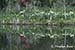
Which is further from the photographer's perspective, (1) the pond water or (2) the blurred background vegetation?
(2) the blurred background vegetation

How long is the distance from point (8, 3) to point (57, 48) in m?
18.1

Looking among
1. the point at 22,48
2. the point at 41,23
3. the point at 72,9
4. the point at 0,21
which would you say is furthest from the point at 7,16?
the point at 22,48

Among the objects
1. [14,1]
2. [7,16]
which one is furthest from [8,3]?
[7,16]

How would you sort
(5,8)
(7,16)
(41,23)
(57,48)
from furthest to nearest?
(5,8)
(7,16)
(41,23)
(57,48)

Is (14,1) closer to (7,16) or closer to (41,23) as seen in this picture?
(7,16)

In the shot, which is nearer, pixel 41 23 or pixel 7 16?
pixel 41 23

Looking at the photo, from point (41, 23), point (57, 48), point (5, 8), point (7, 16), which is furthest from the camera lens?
point (5, 8)

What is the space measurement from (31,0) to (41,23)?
6102 millimetres

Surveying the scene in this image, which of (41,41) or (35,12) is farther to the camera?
(35,12)

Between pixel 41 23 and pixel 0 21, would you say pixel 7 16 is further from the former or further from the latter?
pixel 41 23

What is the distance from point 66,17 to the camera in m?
22.8

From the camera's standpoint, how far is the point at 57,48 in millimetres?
10344

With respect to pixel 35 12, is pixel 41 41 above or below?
below

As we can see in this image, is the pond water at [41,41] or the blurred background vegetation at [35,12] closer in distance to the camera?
the pond water at [41,41]
